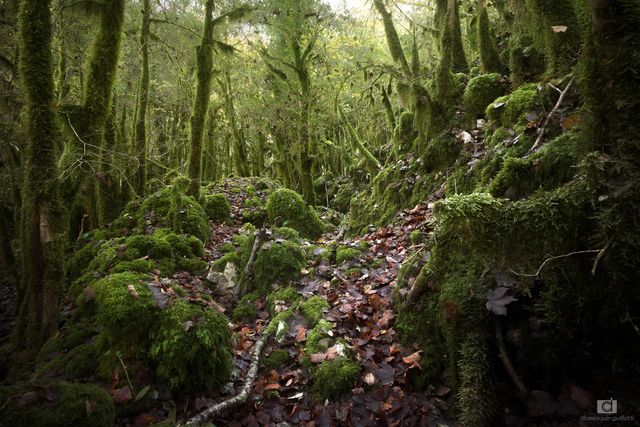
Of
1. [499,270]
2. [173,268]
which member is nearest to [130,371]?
[173,268]

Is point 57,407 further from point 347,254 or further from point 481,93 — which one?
point 481,93

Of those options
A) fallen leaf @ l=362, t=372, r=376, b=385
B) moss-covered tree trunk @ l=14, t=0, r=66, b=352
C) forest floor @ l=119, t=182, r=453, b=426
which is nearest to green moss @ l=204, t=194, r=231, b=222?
forest floor @ l=119, t=182, r=453, b=426

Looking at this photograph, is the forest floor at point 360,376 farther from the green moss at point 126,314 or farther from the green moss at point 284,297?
the green moss at point 126,314

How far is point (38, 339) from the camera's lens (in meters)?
4.29

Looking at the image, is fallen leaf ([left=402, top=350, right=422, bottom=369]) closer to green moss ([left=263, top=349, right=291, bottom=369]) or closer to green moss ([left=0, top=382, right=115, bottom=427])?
green moss ([left=263, top=349, right=291, bottom=369])

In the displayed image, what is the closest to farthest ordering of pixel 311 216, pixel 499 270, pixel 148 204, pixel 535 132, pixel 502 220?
pixel 502 220, pixel 499 270, pixel 535 132, pixel 148 204, pixel 311 216

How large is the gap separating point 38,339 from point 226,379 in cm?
277

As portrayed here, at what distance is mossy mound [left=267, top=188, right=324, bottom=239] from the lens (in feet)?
30.9

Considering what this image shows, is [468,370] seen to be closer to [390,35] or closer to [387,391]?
[387,391]

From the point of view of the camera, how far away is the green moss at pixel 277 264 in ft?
18.7

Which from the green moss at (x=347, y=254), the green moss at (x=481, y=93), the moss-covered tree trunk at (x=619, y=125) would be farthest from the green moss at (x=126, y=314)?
Result: the green moss at (x=481, y=93)

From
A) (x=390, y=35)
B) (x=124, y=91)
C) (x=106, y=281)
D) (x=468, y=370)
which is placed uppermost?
(x=124, y=91)

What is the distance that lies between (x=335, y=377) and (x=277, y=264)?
295 centimetres

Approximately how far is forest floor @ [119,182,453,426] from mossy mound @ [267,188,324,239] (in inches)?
161
